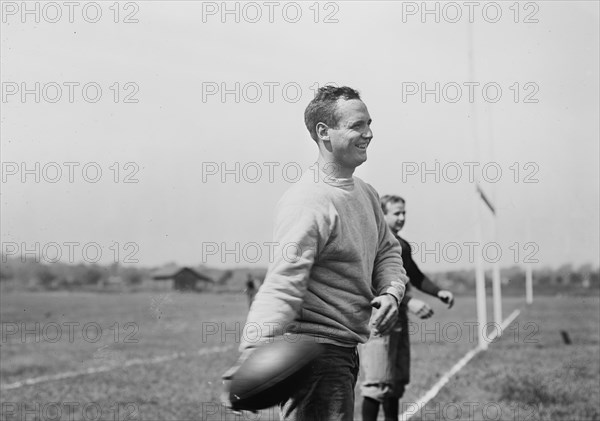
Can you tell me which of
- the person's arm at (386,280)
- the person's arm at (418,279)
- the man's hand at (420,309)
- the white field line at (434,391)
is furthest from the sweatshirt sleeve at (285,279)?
the white field line at (434,391)

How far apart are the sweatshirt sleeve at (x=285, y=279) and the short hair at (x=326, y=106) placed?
403mm

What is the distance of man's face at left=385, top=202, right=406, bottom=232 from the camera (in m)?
6.20

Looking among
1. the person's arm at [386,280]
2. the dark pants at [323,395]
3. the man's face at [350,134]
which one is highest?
the man's face at [350,134]

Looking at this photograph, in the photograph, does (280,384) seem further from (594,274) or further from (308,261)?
(594,274)

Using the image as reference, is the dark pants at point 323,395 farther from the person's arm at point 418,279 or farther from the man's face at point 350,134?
the person's arm at point 418,279

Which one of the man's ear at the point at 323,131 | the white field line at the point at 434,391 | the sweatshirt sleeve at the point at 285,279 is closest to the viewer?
the sweatshirt sleeve at the point at 285,279

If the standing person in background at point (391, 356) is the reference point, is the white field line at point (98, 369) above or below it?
below

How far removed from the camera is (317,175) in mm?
3299

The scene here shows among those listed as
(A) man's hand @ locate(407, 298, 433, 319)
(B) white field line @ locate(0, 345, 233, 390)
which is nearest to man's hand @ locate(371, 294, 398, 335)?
(A) man's hand @ locate(407, 298, 433, 319)

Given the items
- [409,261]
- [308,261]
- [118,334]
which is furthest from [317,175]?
[118,334]

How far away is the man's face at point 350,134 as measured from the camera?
10.8ft

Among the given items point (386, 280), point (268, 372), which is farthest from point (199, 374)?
point (268, 372)

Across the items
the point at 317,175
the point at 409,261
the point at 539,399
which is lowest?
the point at 539,399

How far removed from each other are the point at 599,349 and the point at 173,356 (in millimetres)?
5948
